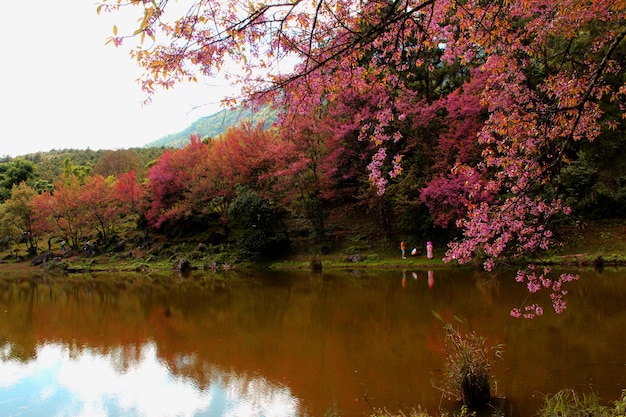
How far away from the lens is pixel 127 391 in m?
6.50

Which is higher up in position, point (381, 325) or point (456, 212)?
point (456, 212)

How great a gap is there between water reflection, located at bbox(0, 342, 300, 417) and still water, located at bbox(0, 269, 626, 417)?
30 millimetres

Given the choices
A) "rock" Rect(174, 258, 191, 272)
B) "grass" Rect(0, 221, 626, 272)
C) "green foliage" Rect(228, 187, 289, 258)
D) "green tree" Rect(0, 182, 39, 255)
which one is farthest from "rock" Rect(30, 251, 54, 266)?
"green foliage" Rect(228, 187, 289, 258)

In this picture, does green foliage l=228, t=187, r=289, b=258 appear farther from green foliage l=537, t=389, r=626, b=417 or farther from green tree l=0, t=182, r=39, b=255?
green tree l=0, t=182, r=39, b=255

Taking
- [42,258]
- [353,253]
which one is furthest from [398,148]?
[42,258]

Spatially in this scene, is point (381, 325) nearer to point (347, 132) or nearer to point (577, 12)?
point (577, 12)

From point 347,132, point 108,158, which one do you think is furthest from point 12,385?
point 108,158

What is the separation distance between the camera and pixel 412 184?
19.0 m

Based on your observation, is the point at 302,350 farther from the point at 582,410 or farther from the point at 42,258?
the point at 42,258

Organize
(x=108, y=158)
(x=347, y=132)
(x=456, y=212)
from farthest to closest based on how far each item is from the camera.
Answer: (x=108, y=158) < (x=347, y=132) < (x=456, y=212)

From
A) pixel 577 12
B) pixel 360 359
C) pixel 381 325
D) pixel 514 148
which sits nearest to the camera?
pixel 577 12

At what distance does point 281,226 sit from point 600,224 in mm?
14761

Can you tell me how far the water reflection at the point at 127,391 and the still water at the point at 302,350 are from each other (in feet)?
0.10

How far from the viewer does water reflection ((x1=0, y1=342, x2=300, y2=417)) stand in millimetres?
5613
